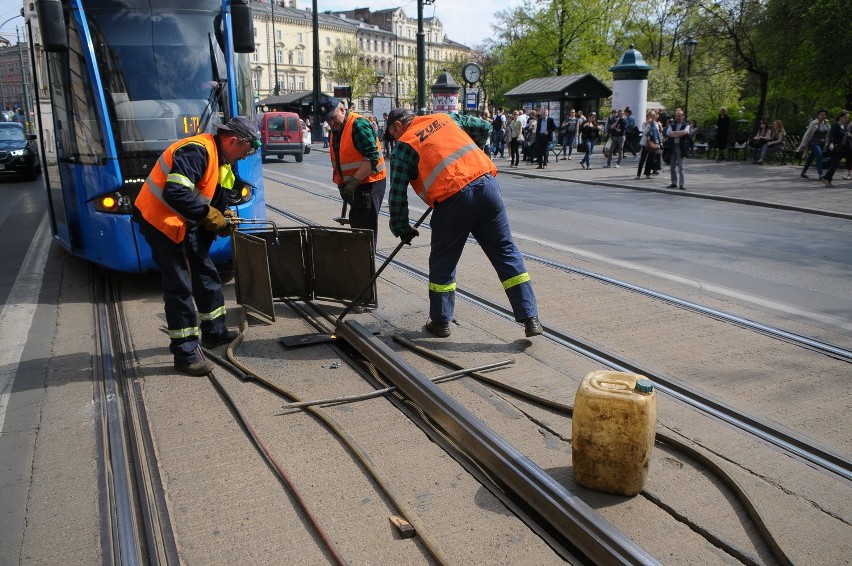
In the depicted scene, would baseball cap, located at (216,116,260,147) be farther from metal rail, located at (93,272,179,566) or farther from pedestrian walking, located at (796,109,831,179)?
pedestrian walking, located at (796,109,831,179)

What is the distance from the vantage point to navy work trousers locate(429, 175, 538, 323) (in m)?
5.48

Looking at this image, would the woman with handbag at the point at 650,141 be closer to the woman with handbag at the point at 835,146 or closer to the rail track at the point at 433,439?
the woman with handbag at the point at 835,146

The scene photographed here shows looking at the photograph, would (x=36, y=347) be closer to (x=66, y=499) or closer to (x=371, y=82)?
(x=66, y=499)

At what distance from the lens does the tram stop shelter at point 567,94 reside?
28.2 m

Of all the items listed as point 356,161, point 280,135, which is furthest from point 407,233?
point 280,135

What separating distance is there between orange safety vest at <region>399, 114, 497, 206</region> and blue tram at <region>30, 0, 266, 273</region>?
7.87 feet

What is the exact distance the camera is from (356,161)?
7.09 m

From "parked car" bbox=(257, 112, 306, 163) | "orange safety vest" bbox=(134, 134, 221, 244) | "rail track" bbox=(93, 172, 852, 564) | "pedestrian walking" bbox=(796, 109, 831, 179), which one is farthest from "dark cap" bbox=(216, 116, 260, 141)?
"parked car" bbox=(257, 112, 306, 163)

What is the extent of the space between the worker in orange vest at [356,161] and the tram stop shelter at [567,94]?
22.2m

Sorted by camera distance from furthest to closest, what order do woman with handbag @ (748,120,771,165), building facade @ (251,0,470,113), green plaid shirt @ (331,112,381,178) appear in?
building facade @ (251,0,470,113)
woman with handbag @ (748,120,771,165)
green plaid shirt @ (331,112,381,178)

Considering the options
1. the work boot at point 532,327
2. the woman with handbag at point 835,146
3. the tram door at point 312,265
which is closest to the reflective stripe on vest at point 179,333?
the tram door at point 312,265

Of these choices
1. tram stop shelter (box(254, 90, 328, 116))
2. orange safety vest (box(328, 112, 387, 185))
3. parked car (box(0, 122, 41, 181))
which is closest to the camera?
orange safety vest (box(328, 112, 387, 185))

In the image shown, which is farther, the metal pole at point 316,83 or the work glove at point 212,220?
the metal pole at point 316,83

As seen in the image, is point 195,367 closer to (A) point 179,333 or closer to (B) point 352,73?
(A) point 179,333
